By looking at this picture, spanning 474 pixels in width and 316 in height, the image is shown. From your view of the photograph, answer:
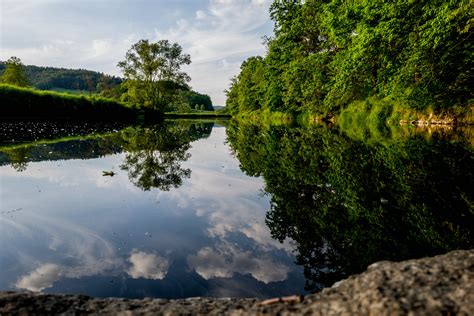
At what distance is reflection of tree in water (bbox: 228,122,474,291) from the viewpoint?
16.0 ft

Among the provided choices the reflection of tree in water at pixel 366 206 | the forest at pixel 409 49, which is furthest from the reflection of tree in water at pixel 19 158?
the forest at pixel 409 49

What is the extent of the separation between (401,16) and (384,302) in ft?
76.8

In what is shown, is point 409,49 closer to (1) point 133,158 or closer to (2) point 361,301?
(1) point 133,158

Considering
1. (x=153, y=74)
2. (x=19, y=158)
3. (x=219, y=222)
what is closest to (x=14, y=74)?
(x=153, y=74)

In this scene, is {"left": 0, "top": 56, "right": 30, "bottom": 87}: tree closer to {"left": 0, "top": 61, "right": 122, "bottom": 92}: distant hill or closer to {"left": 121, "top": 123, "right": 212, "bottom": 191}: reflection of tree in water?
{"left": 0, "top": 61, "right": 122, "bottom": 92}: distant hill

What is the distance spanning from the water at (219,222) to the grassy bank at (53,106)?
25182mm

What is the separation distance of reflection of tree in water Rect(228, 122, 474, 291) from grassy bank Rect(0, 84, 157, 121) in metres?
30.4

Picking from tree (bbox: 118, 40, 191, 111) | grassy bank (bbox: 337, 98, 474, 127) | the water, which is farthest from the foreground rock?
tree (bbox: 118, 40, 191, 111)

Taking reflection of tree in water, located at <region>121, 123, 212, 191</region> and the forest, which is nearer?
reflection of tree in water, located at <region>121, 123, 212, 191</region>

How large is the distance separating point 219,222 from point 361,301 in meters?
4.32

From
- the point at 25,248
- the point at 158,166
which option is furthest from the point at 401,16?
the point at 25,248

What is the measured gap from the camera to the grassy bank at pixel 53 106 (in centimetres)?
3256

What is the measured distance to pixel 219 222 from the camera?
6738mm

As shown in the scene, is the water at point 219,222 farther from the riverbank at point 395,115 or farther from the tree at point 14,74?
the tree at point 14,74
